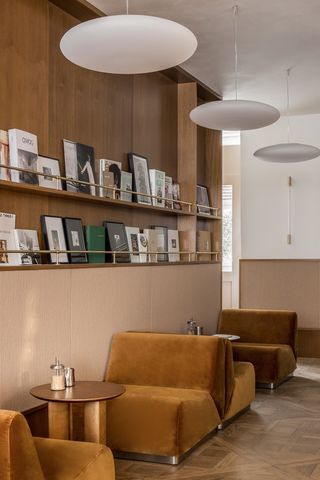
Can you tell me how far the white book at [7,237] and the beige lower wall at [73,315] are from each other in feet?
1.08

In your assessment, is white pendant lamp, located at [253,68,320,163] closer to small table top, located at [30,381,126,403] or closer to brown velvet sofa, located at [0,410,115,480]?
small table top, located at [30,381,126,403]

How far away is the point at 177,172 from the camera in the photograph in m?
7.54

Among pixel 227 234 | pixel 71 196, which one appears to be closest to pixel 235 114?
pixel 71 196

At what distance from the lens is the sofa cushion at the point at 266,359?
22.1ft

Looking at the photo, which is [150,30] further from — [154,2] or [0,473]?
[0,473]

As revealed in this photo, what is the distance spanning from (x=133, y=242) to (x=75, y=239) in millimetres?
1051

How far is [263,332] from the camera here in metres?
7.39

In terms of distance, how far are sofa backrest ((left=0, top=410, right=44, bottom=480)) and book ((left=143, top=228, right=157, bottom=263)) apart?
155 inches

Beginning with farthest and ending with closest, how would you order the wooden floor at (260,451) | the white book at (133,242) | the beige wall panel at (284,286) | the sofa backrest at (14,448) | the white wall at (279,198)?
the white wall at (279,198) → the beige wall panel at (284,286) → the white book at (133,242) → the wooden floor at (260,451) → the sofa backrest at (14,448)

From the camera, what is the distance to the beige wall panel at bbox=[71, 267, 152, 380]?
186 inches

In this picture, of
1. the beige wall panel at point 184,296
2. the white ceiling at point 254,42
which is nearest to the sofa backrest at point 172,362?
the beige wall panel at point 184,296

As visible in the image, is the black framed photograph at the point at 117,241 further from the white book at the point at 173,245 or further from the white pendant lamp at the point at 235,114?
the white pendant lamp at the point at 235,114

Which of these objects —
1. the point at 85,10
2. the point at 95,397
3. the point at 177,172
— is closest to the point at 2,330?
the point at 95,397

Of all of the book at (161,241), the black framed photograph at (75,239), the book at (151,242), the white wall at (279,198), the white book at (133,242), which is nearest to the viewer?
the black framed photograph at (75,239)
